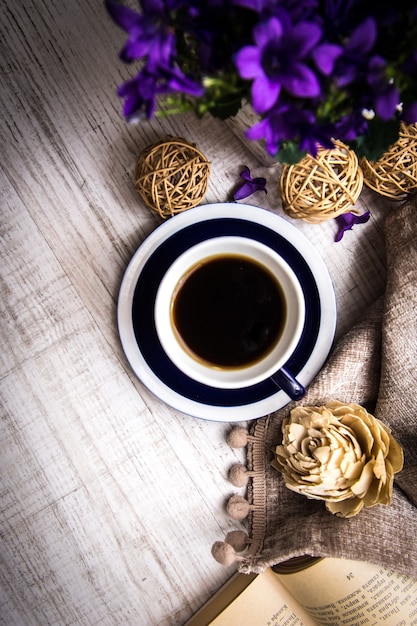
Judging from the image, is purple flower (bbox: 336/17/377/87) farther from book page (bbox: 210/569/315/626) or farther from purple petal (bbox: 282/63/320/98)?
book page (bbox: 210/569/315/626)

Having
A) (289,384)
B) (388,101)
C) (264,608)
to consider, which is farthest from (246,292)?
(264,608)

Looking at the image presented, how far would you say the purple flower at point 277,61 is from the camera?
53 cm

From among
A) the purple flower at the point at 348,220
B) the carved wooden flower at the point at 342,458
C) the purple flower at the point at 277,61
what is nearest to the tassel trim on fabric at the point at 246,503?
the carved wooden flower at the point at 342,458

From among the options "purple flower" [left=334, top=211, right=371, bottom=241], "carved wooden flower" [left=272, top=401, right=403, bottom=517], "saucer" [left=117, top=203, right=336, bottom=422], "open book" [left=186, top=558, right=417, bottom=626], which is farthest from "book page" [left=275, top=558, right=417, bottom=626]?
"purple flower" [left=334, top=211, right=371, bottom=241]

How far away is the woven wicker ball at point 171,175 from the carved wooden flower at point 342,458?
1.40 feet

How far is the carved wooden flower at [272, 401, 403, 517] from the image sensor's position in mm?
860

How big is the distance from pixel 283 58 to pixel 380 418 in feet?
A: 2.17

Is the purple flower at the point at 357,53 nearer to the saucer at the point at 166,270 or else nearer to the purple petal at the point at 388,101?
the purple petal at the point at 388,101

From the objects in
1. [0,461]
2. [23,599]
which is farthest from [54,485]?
[23,599]

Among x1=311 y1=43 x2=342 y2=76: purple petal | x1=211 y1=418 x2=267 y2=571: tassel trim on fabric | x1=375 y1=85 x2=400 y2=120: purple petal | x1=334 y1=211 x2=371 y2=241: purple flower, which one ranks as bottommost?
x1=211 y1=418 x2=267 y2=571: tassel trim on fabric

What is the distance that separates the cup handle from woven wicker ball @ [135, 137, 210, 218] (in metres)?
→ 0.34

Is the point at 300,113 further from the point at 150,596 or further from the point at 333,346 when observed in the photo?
the point at 150,596

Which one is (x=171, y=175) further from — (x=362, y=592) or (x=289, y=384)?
(x=362, y=592)

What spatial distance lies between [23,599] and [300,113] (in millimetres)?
1022
